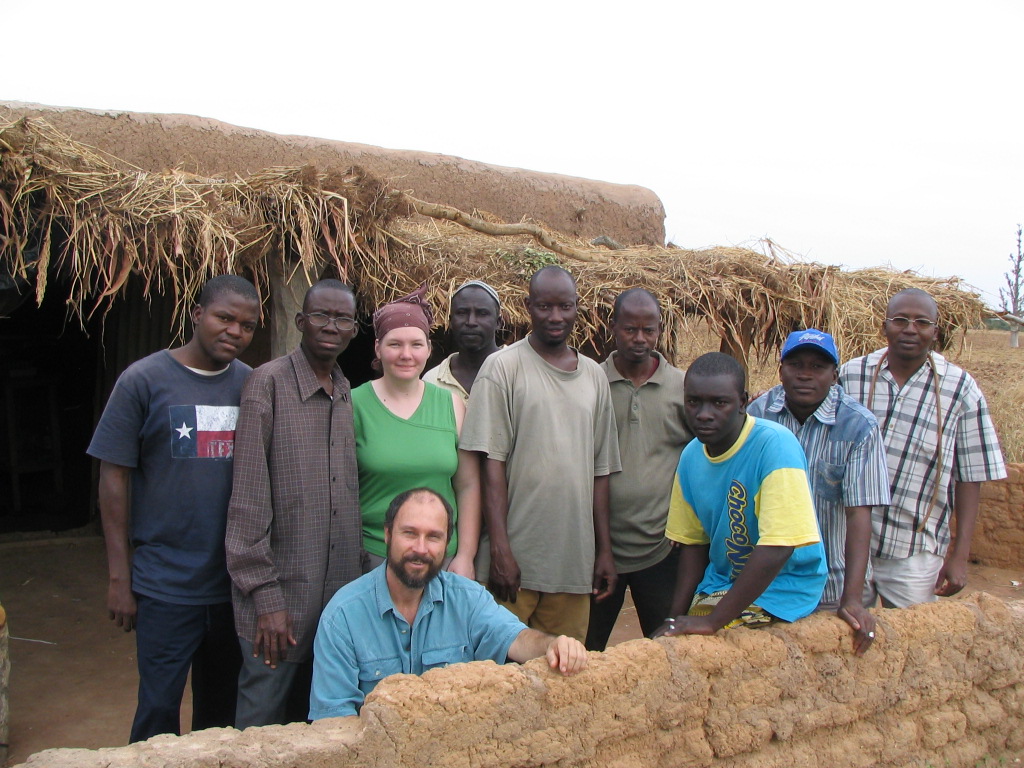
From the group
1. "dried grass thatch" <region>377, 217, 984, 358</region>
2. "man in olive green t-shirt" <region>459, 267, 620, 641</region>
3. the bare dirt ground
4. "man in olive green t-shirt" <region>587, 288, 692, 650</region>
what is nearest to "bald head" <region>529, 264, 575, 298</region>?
"man in olive green t-shirt" <region>459, 267, 620, 641</region>

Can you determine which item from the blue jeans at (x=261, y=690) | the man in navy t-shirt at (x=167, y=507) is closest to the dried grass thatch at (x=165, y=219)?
the man in navy t-shirt at (x=167, y=507)

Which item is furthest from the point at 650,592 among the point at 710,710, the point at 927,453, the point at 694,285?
the point at 694,285

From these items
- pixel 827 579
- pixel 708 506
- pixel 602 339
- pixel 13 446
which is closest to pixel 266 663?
pixel 708 506

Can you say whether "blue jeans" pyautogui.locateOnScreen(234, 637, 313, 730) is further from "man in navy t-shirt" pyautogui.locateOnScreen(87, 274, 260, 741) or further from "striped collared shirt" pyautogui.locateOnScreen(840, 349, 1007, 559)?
"striped collared shirt" pyautogui.locateOnScreen(840, 349, 1007, 559)

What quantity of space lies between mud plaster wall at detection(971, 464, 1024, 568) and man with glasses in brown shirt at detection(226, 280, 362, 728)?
624 cm

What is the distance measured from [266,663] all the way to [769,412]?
5.91 feet

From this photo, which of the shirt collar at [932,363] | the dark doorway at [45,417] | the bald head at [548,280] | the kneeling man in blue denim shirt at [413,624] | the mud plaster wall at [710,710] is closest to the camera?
the mud plaster wall at [710,710]

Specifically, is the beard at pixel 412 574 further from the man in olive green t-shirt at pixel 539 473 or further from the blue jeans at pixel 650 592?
the blue jeans at pixel 650 592

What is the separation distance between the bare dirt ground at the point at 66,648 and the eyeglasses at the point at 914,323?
282 centimetres

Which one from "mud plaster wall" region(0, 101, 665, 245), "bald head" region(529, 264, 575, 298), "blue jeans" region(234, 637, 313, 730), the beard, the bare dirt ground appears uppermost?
"mud plaster wall" region(0, 101, 665, 245)

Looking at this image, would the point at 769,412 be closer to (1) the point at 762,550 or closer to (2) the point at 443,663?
(1) the point at 762,550

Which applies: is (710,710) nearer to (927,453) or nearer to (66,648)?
(927,453)

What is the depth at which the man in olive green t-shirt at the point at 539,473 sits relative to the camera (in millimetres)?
2834

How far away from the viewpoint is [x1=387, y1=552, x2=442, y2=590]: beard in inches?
90.1
